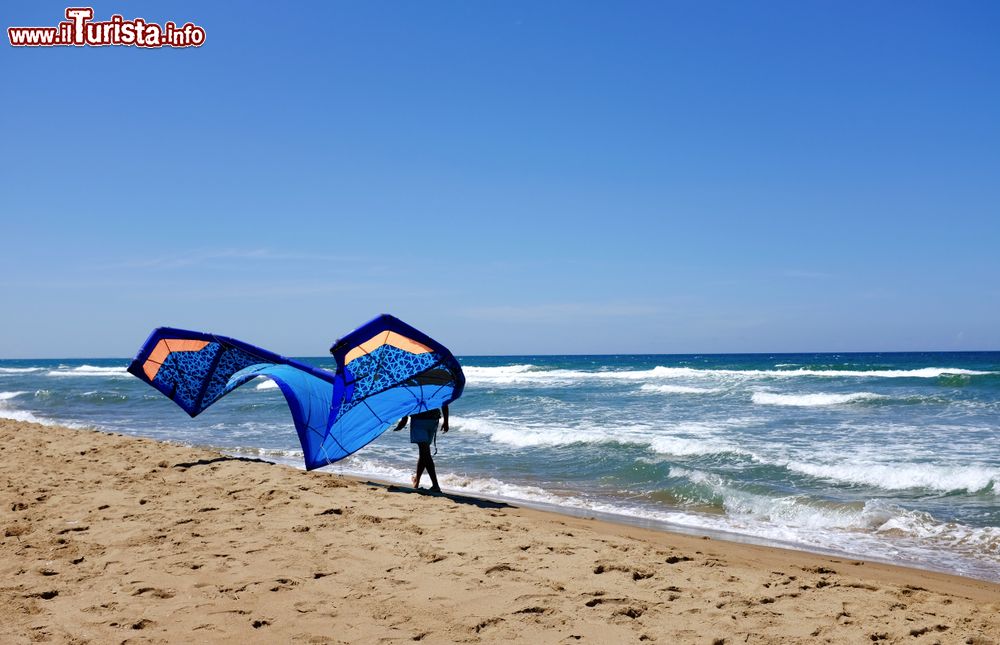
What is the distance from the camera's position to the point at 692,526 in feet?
23.0

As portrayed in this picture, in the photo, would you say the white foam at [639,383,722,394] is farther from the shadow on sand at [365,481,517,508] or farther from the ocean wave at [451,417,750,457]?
the shadow on sand at [365,481,517,508]

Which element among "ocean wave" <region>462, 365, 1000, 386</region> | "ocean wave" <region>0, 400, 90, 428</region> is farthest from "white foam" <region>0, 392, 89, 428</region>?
"ocean wave" <region>462, 365, 1000, 386</region>

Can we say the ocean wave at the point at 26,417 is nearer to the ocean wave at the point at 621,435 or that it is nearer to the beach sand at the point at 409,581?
the ocean wave at the point at 621,435

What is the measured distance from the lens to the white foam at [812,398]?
63.7 ft

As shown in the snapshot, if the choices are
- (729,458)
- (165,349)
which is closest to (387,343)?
(165,349)

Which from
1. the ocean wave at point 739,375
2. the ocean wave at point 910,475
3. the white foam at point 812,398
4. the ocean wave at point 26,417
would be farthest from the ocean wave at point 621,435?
the ocean wave at point 739,375

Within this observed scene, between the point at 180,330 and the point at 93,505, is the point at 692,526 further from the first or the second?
the point at 180,330

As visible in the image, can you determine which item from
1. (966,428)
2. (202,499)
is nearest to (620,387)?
(966,428)

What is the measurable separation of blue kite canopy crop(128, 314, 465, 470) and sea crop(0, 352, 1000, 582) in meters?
1.53

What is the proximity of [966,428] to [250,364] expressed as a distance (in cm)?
1260

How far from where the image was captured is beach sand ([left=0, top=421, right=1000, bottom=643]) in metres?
3.62

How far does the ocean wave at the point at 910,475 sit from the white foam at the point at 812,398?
10.1 m

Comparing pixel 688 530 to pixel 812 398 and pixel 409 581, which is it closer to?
pixel 409 581

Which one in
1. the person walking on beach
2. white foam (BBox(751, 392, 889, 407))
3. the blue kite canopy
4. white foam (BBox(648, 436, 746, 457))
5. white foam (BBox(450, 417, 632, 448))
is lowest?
white foam (BBox(450, 417, 632, 448))
